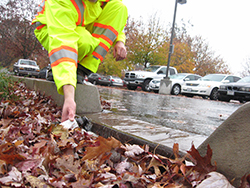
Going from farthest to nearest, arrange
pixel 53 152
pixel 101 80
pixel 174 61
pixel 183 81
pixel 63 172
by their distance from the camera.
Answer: pixel 174 61 → pixel 101 80 → pixel 183 81 → pixel 53 152 → pixel 63 172

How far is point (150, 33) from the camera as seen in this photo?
2544 centimetres

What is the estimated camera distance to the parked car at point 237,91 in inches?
355

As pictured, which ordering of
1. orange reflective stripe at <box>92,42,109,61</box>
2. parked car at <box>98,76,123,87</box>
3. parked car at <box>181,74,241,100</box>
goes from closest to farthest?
orange reflective stripe at <box>92,42,109,61</box>
parked car at <box>181,74,241,100</box>
parked car at <box>98,76,123,87</box>

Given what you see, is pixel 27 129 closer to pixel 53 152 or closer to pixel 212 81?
Result: pixel 53 152

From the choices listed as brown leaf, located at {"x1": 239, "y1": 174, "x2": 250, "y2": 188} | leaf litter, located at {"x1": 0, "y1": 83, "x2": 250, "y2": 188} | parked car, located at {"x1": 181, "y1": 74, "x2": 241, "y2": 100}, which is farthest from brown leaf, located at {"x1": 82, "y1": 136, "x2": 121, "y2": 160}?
parked car, located at {"x1": 181, "y1": 74, "x2": 241, "y2": 100}

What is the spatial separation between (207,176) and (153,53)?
24222 millimetres

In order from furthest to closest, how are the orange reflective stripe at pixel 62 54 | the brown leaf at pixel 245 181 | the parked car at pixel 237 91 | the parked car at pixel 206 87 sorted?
1. the parked car at pixel 206 87
2. the parked car at pixel 237 91
3. the orange reflective stripe at pixel 62 54
4. the brown leaf at pixel 245 181

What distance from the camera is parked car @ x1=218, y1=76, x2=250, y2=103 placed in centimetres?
902

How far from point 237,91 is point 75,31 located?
9.54m

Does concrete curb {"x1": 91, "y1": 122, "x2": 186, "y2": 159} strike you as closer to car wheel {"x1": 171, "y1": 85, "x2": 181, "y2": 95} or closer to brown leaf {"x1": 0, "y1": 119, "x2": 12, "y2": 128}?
brown leaf {"x1": 0, "y1": 119, "x2": 12, "y2": 128}

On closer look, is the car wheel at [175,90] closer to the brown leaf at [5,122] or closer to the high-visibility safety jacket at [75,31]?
the high-visibility safety jacket at [75,31]

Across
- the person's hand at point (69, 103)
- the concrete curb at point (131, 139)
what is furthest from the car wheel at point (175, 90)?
the person's hand at point (69, 103)

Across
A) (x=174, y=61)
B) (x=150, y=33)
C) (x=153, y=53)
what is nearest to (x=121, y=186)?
(x=153, y=53)

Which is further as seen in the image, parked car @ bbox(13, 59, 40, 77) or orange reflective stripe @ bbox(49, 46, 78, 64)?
parked car @ bbox(13, 59, 40, 77)
